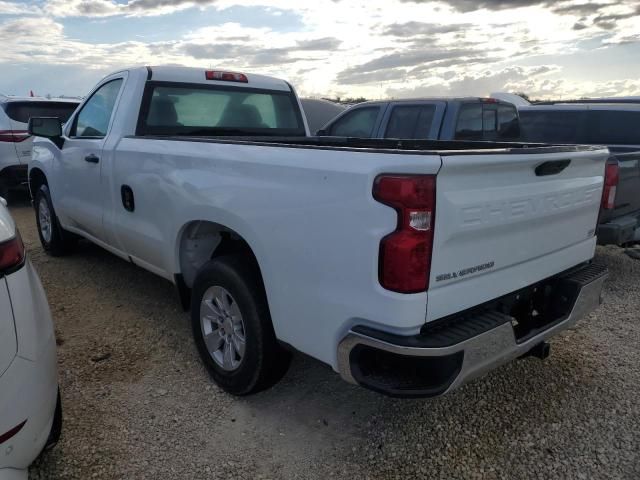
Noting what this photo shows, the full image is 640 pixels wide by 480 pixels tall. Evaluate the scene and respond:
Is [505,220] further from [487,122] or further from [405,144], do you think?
[487,122]

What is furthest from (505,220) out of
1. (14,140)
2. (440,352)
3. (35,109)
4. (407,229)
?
(35,109)

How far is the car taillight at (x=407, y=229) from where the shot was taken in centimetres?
204

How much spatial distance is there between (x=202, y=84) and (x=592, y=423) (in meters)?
3.62

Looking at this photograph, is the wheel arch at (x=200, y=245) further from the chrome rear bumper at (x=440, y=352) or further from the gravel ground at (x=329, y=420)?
the chrome rear bumper at (x=440, y=352)

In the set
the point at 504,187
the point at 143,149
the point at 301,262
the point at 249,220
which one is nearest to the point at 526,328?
the point at 504,187

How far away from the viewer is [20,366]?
200 cm

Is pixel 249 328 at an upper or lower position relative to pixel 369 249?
lower

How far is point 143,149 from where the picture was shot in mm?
3619

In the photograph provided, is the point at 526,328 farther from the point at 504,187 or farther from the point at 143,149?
the point at 143,149

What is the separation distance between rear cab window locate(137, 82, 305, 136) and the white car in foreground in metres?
2.15

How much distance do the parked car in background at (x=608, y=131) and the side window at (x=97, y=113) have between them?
444cm

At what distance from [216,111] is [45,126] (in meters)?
1.60

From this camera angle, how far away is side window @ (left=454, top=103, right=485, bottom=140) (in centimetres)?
704

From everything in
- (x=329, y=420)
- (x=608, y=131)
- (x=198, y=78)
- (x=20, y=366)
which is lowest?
(x=329, y=420)
